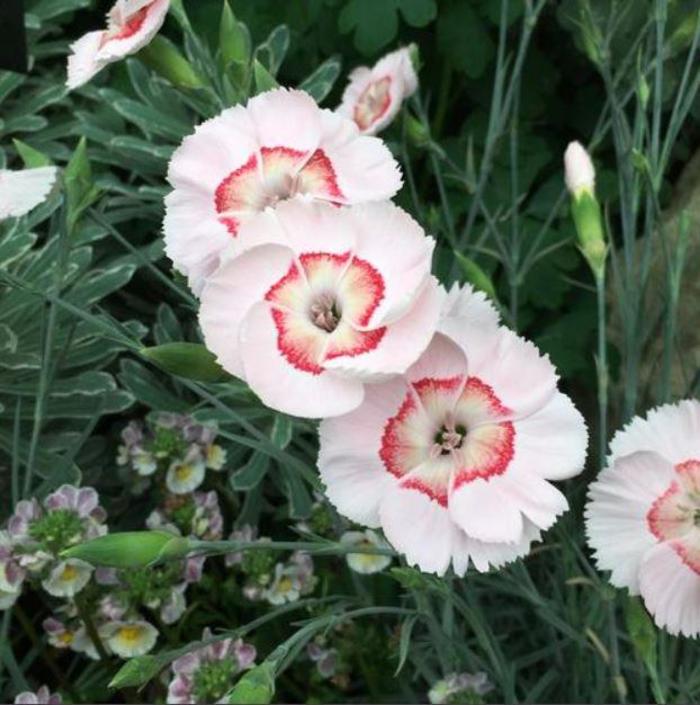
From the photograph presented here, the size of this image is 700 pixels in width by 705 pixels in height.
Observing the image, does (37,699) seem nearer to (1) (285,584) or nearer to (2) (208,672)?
(2) (208,672)

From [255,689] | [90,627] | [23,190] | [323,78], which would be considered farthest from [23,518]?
[323,78]

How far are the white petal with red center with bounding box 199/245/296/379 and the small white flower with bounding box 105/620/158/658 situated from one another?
0.61m

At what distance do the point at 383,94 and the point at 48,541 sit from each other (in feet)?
1.82

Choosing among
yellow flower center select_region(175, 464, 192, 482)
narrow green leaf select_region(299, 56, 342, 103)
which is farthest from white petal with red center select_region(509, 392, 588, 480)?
narrow green leaf select_region(299, 56, 342, 103)

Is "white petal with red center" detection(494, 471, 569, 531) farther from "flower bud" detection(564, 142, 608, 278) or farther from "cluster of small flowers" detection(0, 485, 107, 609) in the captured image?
"cluster of small flowers" detection(0, 485, 107, 609)

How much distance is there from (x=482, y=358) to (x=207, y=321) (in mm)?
162

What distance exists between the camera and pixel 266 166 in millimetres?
837

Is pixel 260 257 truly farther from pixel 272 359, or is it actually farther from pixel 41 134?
pixel 41 134

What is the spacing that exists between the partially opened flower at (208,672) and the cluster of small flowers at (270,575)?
155 millimetres

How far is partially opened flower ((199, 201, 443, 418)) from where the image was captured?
73cm

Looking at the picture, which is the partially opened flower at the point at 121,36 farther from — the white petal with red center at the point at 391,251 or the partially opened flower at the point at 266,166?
the white petal with red center at the point at 391,251

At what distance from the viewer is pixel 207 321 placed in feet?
2.43

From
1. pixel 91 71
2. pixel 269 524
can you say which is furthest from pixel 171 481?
pixel 91 71

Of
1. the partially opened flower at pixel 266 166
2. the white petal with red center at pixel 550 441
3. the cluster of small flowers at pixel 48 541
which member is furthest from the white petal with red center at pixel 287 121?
the cluster of small flowers at pixel 48 541
